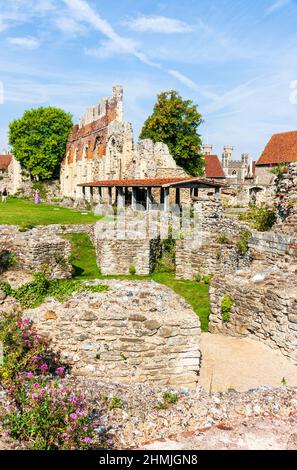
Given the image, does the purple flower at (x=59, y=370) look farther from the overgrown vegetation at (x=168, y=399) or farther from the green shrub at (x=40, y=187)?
the green shrub at (x=40, y=187)

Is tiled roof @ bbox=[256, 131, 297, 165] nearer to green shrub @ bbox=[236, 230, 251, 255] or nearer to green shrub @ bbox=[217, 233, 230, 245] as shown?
green shrub @ bbox=[217, 233, 230, 245]

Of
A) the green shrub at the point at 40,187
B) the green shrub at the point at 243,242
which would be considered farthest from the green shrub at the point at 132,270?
the green shrub at the point at 40,187

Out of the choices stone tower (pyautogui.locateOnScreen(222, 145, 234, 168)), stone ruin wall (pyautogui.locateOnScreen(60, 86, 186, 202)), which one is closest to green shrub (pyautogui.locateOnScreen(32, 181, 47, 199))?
stone ruin wall (pyautogui.locateOnScreen(60, 86, 186, 202))

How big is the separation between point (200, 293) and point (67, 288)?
684 cm

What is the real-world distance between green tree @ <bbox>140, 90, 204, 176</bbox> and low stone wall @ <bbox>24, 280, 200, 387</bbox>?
108 feet

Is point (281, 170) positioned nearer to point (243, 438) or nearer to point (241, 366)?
point (241, 366)

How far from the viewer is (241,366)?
720cm

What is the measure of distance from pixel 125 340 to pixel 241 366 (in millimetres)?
2531

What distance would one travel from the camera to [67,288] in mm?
6953

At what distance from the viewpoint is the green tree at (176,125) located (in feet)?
122

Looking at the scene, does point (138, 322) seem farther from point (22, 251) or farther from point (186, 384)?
point (22, 251)

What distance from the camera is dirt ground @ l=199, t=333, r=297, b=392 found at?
6605 mm
